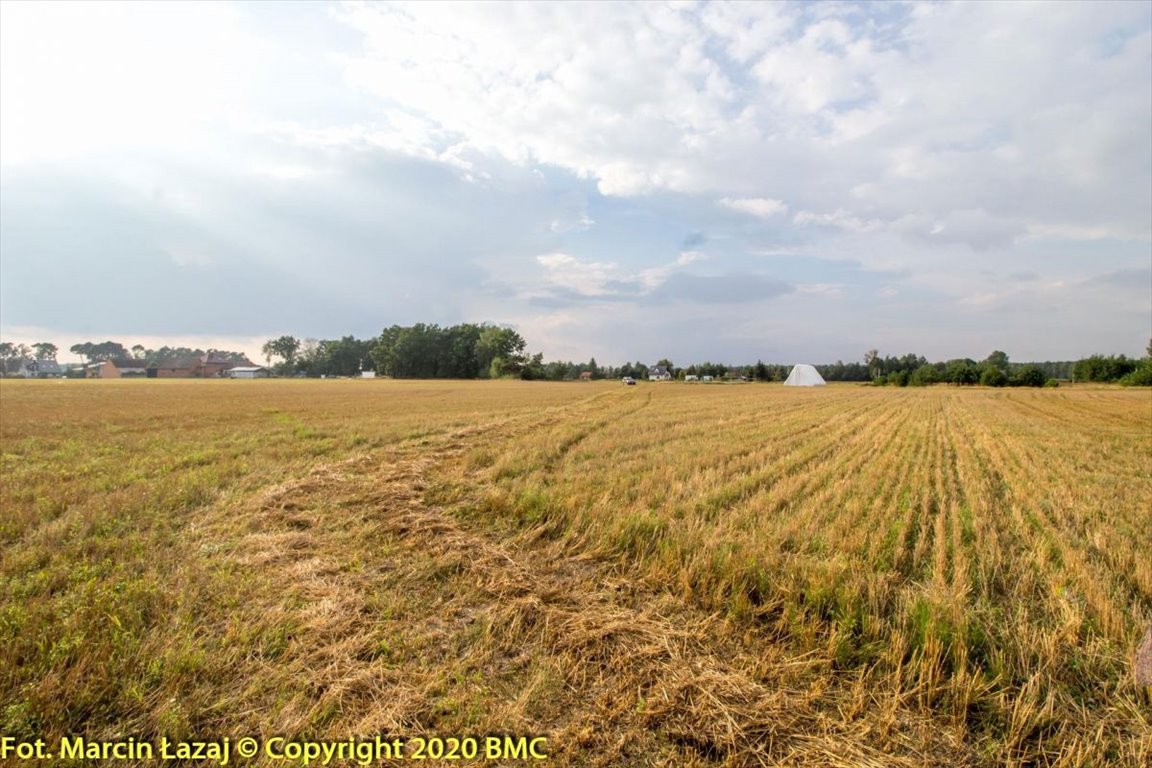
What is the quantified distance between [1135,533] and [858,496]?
3078 mm

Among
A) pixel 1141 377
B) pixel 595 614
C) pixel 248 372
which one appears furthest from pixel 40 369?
pixel 1141 377

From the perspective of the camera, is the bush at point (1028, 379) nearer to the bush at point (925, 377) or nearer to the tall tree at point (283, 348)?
the bush at point (925, 377)

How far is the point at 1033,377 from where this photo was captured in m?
88.9

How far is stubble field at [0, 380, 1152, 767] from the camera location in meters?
2.68

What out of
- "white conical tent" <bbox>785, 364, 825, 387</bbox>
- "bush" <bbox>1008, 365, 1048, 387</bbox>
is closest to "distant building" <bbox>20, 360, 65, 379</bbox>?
"white conical tent" <bbox>785, 364, 825, 387</bbox>

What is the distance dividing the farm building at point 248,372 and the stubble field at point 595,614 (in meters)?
156

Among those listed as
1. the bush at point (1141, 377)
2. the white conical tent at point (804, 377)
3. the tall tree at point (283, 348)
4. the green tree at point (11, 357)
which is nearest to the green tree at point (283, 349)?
the tall tree at point (283, 348)

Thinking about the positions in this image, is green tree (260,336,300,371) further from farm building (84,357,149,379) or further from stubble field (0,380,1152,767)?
stubble field (0,380,1152,767)

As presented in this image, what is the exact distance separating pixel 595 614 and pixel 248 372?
167406mm

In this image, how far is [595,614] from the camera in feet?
12.7

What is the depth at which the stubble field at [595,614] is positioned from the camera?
8.80 ft

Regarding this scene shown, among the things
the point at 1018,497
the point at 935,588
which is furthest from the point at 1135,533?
the point at 935,588

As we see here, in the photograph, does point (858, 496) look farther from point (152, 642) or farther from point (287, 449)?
→ point (287, 449)

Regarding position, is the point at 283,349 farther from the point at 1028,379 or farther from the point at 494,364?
the point at 1028,379
